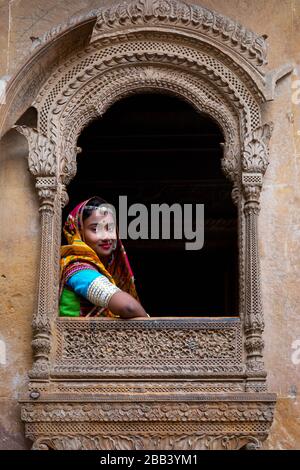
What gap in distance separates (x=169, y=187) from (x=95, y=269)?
327 cm

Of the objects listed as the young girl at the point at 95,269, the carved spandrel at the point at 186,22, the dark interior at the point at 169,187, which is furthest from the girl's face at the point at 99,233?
the dark interior at the point at 169,187

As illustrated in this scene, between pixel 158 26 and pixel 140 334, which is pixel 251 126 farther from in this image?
pixel 140 334

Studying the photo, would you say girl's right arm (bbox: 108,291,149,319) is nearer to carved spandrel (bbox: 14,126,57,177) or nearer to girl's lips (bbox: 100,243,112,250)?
girl's lips (bbox: 100,243,112,250)

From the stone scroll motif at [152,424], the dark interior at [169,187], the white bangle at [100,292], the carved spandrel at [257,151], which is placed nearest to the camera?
the stone scroll motif at [152,424]

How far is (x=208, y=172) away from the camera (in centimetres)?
1248

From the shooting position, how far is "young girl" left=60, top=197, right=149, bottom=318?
909cm

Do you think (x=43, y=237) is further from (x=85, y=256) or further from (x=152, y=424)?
(x=152, y=424)

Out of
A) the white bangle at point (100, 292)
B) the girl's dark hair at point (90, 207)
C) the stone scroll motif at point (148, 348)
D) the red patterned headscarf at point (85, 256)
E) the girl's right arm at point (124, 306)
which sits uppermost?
the girl's dark hair at point (90, 207)

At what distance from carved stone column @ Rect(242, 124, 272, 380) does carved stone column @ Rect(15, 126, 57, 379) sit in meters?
1.37

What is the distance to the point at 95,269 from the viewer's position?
9383mm

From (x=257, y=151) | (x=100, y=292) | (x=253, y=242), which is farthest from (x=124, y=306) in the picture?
(x=257, y=151)

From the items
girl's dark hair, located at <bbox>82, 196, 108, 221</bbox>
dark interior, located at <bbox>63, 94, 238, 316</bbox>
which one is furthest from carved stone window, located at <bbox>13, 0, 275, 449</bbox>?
dark interior, located at <bbox>63, 94, 238, 316</bbox>

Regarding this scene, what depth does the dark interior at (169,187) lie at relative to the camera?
A: 12016 millimetres

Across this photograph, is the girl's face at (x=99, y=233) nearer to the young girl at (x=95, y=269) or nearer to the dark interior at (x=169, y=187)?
the young girl at (x=95, y=269)
